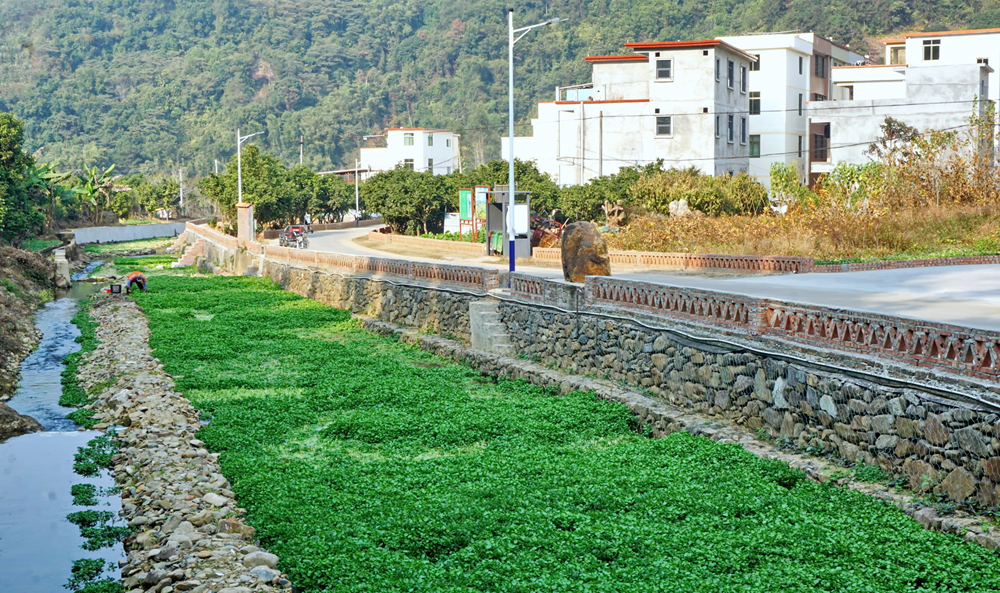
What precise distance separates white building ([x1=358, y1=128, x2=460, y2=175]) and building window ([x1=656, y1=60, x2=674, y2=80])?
132 ft

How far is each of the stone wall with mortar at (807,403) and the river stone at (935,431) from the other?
1 cm

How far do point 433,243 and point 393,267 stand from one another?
20.6 metres

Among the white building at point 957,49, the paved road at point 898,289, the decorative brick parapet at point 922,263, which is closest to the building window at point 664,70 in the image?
the white building at point 957,49

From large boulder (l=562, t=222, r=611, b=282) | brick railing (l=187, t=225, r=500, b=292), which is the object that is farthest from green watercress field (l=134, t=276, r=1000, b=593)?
brick railing (l=187, t=225, r=500, b=292)

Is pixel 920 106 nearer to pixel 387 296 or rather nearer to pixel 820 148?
pixel 820 148

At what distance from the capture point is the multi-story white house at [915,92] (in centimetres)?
4972

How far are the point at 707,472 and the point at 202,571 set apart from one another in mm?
5943

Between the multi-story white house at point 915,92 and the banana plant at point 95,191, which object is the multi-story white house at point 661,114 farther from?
the banana plant at point 95,191

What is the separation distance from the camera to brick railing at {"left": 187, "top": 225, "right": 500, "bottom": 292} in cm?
2225

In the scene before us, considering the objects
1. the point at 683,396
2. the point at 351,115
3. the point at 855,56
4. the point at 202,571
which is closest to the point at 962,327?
the point at 683,396

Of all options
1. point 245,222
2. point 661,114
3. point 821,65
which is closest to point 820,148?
point 821,65

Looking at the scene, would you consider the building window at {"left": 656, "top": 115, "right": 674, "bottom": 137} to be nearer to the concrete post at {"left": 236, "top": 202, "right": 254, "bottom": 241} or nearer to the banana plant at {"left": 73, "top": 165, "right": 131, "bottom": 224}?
the concrete post at {"left": 236, "top": 202, "right": 254, "bottom": 241}

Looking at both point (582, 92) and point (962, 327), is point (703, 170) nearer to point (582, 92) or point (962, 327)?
point (582, 92)

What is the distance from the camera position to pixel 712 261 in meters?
29.4
